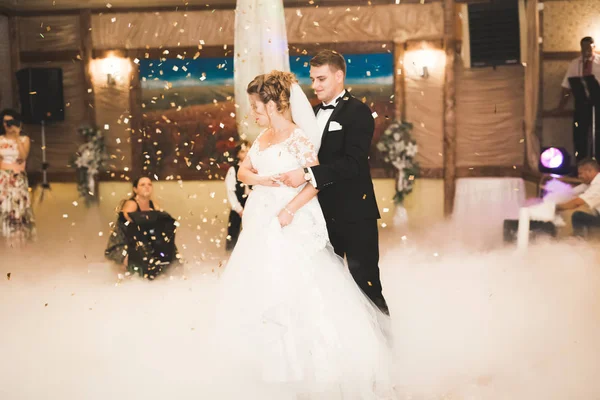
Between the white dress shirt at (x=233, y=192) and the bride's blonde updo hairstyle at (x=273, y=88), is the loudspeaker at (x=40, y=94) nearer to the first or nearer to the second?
the white dress shirt at (x=233, y=192)

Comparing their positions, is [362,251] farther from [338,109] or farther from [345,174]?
[338,109]

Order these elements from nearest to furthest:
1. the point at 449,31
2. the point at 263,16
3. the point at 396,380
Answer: the point at 396,380 → the point at 263,16 → the point at 449,31

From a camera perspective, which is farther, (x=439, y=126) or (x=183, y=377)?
(x=439, y=126)

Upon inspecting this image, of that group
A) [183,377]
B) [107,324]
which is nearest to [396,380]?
[183,377]

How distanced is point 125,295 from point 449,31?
533 centimetres

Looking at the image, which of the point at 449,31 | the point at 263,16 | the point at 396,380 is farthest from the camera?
the point at 449,31

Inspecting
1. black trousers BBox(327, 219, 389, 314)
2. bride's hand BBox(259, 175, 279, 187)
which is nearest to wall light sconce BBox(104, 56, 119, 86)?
bride's hand BBox(259, 175, 279, 187)

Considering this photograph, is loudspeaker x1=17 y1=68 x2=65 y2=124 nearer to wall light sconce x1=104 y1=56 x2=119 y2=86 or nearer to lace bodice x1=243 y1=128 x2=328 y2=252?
wall light sconce x1=104 y1=56 x2=119 y2=86

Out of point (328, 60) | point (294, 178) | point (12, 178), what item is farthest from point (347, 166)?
point (12, 178)

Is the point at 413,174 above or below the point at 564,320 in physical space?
above

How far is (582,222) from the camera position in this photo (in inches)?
235

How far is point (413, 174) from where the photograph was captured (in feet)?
27.2

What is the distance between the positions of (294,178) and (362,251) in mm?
437

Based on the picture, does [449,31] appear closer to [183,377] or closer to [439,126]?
[439,126]
